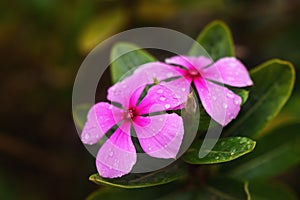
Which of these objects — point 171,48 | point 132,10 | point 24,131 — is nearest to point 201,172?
point 171,48

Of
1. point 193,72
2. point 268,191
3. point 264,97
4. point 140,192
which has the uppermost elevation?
point 193,72

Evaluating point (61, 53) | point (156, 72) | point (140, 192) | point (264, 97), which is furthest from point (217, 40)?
point (61, 53)

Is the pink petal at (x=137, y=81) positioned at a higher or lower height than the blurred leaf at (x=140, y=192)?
higher

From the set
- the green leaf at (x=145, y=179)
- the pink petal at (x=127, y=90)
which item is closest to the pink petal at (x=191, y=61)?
the pink petal at (x=127, y=90)

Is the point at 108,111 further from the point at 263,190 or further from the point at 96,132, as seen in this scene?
the point at 263,190

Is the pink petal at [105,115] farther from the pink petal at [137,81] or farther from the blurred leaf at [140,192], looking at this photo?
the blurred leaf at [140,192]

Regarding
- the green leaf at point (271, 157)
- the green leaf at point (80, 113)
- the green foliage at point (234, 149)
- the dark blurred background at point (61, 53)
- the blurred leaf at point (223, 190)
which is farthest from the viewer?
the dark blurred background at point (61, 53)

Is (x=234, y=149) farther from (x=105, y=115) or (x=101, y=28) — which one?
(x=101, y=28)
